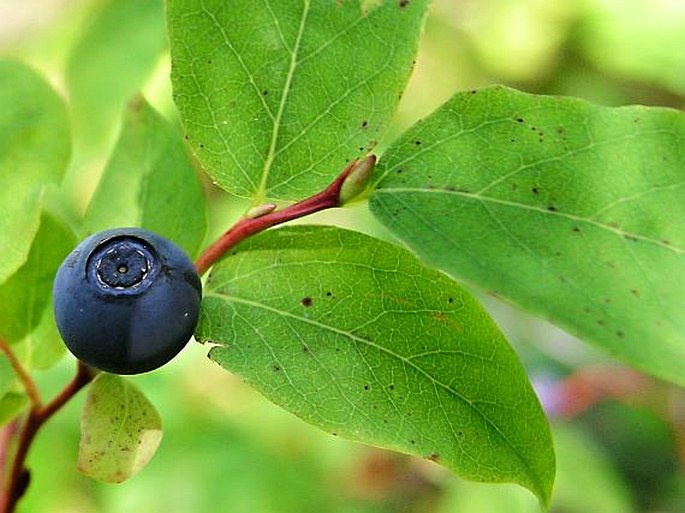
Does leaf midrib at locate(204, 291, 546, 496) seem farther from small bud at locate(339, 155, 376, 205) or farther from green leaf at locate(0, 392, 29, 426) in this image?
green leaf at locate(0, 392, 29, 426)

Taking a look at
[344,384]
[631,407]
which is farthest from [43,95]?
[631,407]

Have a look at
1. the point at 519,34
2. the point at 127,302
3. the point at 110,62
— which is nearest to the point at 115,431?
the point at 127,302

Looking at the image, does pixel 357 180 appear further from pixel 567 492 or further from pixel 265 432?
pixel 265 432

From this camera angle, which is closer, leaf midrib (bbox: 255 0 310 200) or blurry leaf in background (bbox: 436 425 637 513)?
leaf midrib (bbox: 255 0 310 200)

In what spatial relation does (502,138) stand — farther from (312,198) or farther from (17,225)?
(17,225)

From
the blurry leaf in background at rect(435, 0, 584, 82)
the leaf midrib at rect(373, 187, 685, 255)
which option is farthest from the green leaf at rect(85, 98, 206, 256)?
the blurry leaf in background at rect(435, 0, 584, 82)

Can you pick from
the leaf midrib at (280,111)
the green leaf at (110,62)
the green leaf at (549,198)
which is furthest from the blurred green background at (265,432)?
the green leaf at (549,198)
